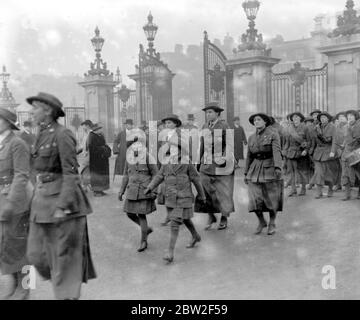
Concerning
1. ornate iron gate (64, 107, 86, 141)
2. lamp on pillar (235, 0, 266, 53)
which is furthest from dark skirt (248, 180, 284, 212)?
ornate iron gate (64, 107, 86, 141)

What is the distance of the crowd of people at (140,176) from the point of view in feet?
15.8

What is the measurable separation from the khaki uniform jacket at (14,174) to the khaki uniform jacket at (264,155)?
3335 millimetres

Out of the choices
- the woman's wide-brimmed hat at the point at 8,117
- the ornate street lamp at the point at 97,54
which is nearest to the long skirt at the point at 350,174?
the woman's wide-brimmed hat at the point at 8,117

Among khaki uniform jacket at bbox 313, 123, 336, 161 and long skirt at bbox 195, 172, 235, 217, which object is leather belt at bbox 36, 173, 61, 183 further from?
khaki uniform jacket at bbox 313, 123, 336, 161

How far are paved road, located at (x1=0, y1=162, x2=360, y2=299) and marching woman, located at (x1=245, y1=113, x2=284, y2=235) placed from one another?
41 centimetres

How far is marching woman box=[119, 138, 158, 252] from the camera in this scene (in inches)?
277

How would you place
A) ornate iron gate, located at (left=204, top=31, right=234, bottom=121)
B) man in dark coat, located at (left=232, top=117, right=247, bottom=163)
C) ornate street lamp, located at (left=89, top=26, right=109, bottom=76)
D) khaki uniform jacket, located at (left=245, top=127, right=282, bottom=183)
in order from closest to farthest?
khaki uniform jacket, located at (left=245, top=127, right=282, bottom=183) → man in dark coat, located at (left=232, top=117, right=247, bottom=163) → ornate iron gate, located at (left=204, top=31, right=234, bottom=121) → ornate street lamp, located at (left=89, top=26, right=109, bottom=76)

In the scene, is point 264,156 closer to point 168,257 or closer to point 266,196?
point 266,196

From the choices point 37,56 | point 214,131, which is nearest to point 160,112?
point 37,56

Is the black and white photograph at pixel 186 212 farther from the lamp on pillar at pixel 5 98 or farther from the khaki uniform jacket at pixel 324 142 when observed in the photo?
the lamp on pillar at pixel 5 98

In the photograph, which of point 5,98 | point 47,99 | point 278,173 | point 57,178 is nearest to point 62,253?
point 57,178

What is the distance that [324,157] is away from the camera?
10.3 m
